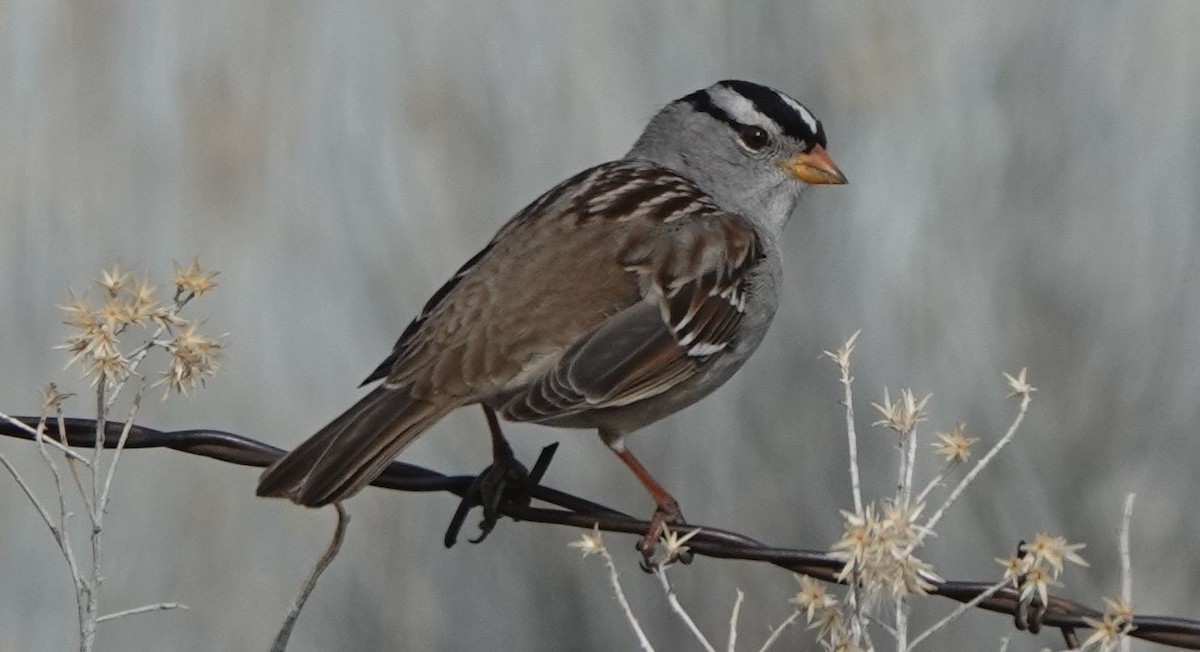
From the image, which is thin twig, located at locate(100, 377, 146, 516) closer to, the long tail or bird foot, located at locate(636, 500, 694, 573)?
the long tail

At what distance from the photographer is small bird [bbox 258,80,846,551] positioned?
4344 mm

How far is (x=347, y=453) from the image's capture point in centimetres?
409

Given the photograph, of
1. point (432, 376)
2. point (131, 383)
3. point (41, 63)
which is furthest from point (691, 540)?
point (41, 63)

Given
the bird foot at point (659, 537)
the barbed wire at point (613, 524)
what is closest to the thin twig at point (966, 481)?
the barbed wire at point (613, 524)

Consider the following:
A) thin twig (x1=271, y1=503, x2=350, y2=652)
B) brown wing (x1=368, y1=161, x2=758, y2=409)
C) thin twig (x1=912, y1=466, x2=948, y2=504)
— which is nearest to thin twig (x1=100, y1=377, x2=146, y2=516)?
thin twig (x1=271, y1=503, x2=350, y2=652)

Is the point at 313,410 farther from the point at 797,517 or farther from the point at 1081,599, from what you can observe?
the point at 1081,599

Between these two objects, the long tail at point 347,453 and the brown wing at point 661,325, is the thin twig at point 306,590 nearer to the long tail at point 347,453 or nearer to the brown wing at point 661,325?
the long tail at point 347,453

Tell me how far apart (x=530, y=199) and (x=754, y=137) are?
0.78m

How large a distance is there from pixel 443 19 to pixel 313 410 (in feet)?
4.44

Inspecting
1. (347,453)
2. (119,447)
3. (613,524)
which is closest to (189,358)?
(119,447)

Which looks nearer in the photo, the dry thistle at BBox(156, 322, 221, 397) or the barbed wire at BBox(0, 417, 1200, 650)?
the barbed wire at BBox(0, 417, 1200, 650)

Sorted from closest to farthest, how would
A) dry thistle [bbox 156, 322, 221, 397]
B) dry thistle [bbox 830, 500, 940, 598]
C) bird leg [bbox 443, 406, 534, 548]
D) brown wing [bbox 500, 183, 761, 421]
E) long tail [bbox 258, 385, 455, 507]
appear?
dry thistle [bbox 830, 500, 940, 598]
dry thistle [bbox 156, 322, 221, 397]
long tail [bbox 258, 385, 455, 507]
brown wing [bbox 500, 183, 761, 421]
bird leg [bbox 443, 406, 534, 548]

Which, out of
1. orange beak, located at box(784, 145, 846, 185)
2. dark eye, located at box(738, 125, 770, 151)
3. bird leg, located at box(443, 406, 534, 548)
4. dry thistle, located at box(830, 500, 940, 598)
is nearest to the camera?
dry thistle, located at box(830, 500, 940, 598)

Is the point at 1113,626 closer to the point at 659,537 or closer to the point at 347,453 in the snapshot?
the point at 659,537
